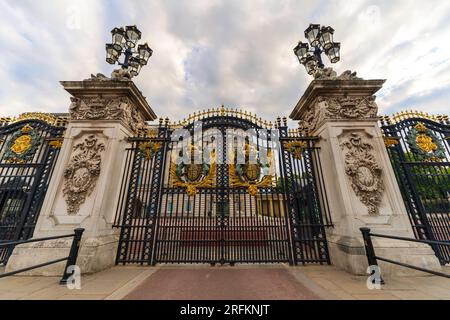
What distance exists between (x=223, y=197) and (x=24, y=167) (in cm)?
779

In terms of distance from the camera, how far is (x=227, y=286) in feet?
13.4

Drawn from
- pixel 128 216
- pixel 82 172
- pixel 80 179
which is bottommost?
pixel 128 216

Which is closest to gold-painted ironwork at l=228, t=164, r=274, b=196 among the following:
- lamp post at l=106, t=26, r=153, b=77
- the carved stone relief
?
the carved stone relief

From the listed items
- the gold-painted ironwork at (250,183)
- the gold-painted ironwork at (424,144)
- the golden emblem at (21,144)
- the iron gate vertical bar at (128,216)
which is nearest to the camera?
the iron gate vertical bar at (128,216)

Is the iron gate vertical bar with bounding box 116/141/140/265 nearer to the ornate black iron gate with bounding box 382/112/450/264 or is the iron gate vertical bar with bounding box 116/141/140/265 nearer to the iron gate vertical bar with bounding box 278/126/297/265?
the iron gate vertical bar with bounding box 278/126/297/265

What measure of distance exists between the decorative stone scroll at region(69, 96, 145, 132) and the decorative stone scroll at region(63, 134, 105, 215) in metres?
0.82

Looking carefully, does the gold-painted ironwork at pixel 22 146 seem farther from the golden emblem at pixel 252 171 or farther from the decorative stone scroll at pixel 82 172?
the golden emblem at pixel 252 171

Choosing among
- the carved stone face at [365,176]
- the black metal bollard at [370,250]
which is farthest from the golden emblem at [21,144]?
the carved stone face at [365,176]

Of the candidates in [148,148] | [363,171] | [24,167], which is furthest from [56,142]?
[363,171]

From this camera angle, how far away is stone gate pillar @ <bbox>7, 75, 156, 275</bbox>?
500 cm

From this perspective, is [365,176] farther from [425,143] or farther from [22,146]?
[22,146]

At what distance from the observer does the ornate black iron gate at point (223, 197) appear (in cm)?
603

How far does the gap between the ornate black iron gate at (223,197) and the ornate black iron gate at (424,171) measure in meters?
3.01
